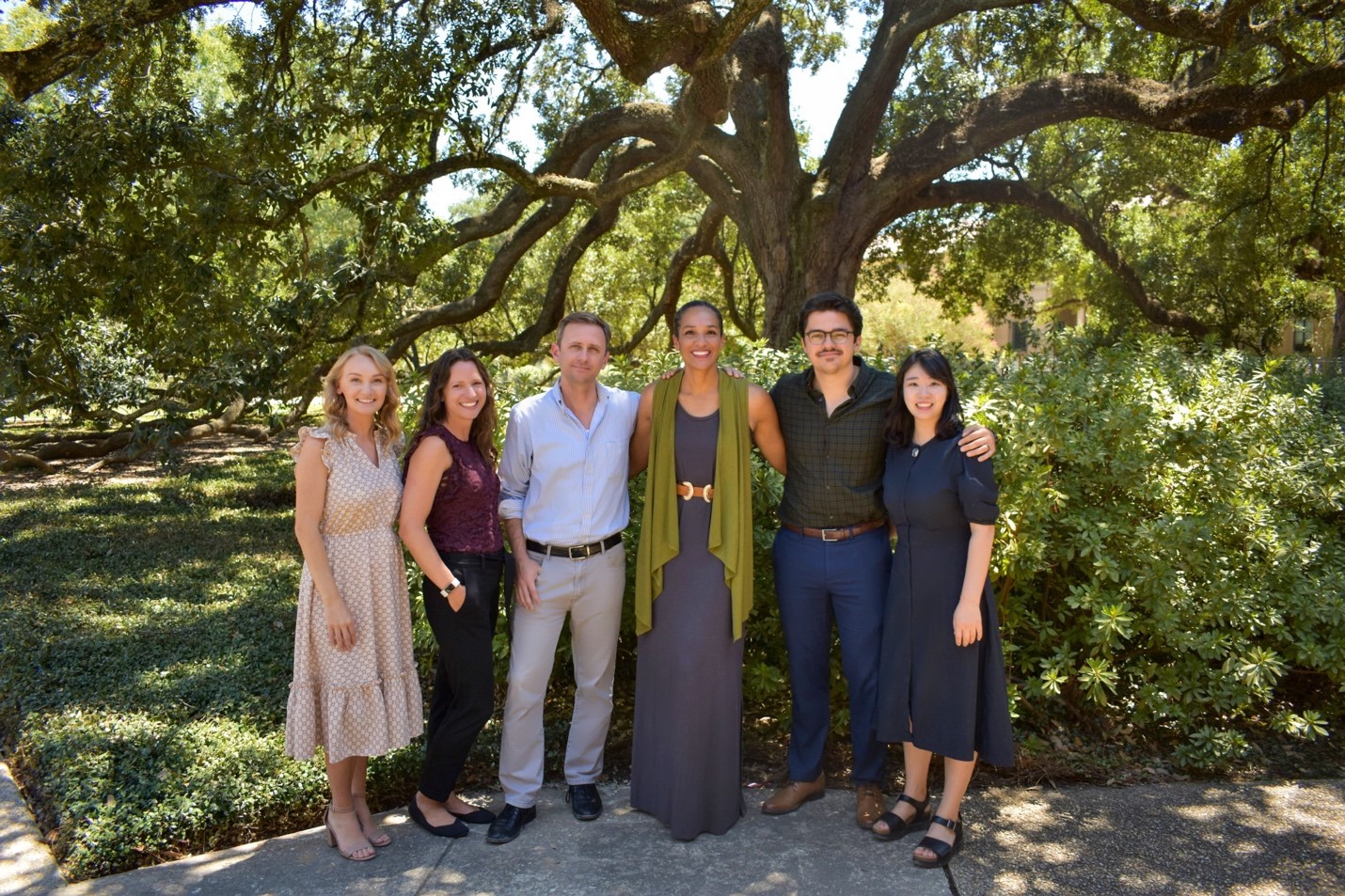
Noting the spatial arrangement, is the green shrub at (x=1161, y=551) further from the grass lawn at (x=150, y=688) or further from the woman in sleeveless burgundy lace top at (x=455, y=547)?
the grass lawn at (x=150, y=688)

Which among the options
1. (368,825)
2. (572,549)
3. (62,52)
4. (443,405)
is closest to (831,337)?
(572,549)

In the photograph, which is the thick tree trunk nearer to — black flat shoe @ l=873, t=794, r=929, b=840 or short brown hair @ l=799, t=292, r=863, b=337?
short brown hair @ l=799, t=292, r=863, b=337

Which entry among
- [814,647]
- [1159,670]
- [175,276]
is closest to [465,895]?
[814,647]

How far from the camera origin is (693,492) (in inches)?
153

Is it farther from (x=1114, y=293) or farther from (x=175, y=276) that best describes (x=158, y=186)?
(x=1114, y=293)

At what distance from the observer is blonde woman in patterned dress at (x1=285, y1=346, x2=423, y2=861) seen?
366 cm

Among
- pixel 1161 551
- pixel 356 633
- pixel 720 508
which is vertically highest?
pixel 720 508

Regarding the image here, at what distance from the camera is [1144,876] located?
3.54 m

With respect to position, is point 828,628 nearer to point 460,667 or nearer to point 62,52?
point 460,667

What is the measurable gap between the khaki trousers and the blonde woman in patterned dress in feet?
1.37

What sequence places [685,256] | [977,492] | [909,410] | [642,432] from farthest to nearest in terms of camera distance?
[685,256]
[642,432]
[909,410]
[977,492]

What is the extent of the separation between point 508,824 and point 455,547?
1081 millimetres

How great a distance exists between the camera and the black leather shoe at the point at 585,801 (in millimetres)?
4055

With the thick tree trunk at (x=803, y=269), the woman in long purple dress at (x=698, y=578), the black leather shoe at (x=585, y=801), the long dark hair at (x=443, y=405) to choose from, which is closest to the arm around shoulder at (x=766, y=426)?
the woman in long purple dress at (x=698, y=578)
